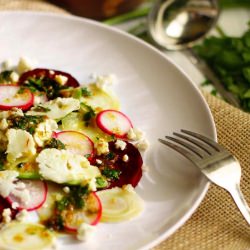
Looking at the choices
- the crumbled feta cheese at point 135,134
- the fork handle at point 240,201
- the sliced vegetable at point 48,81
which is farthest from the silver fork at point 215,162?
the sliced vegetable at point 48,81

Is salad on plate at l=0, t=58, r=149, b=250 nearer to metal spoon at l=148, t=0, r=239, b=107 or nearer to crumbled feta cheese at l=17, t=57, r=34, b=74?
crumbled feta cheese at l=17, t=57, r=34, b=74

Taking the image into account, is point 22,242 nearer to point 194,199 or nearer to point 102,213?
point 102,213

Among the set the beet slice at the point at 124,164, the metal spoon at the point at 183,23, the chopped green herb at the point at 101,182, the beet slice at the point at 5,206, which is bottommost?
the metal spoon at the point at 183,23

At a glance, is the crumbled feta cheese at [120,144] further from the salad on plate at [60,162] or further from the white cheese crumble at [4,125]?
the white cheese crumble at [4,125]

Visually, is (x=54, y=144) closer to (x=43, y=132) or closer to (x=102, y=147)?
(x=43, y=132)

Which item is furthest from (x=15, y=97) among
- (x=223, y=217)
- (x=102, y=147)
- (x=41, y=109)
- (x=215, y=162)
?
(x=223, y=217)

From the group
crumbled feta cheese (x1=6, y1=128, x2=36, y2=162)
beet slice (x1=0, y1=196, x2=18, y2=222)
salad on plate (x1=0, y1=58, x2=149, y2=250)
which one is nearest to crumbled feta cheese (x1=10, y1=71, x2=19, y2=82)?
salad on plate (x1=0, y1=58, x2=149, y2=250)
